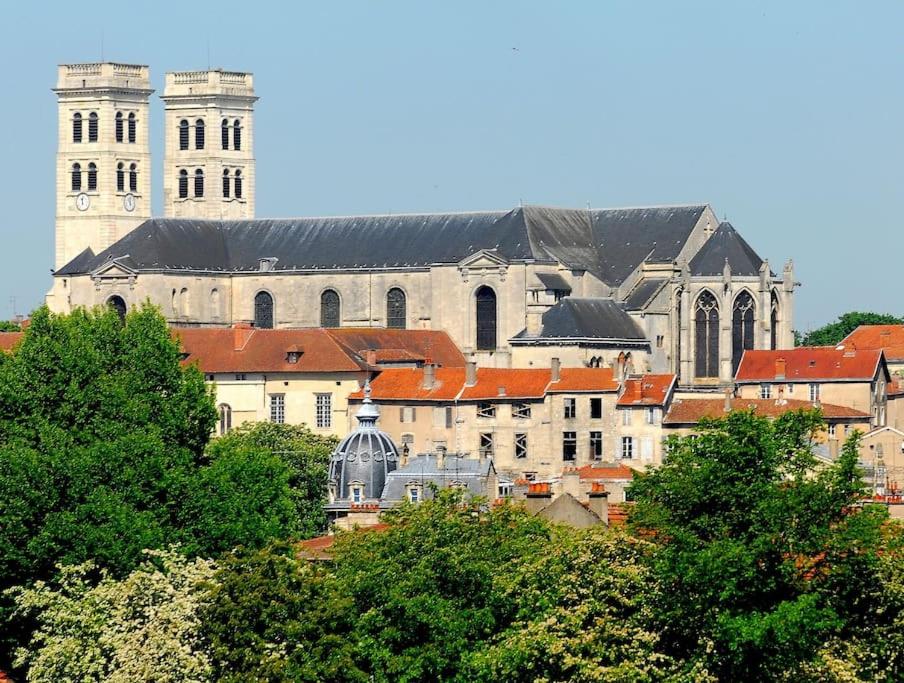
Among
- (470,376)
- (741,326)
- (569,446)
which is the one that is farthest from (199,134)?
(569,446)

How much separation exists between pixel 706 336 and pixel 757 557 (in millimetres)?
67653

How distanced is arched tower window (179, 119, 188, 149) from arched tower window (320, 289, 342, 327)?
22360 mm

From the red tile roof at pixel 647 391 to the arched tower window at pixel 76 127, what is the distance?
44.8 metres

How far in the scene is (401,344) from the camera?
11094 centimetres

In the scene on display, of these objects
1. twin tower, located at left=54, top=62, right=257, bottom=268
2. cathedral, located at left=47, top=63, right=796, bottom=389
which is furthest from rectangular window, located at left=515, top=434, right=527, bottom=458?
twin tower, located at left=54, top=62, right=257, bottom=268

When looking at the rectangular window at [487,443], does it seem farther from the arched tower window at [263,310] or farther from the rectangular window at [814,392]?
the arched tower window at [263,310]

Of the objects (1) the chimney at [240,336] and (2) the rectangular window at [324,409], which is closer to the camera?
(2) the rectangular window at [324,409]

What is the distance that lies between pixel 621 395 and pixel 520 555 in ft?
157

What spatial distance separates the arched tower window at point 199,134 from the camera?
140 m

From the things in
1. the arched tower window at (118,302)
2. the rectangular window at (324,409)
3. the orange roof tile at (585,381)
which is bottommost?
the rectangular window at (324,409)

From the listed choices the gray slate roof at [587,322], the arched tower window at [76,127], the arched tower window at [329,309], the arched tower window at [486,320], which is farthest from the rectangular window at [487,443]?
the arched tower window at [76,127]

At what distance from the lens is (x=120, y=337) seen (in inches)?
2896

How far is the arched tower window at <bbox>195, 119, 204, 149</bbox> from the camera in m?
140

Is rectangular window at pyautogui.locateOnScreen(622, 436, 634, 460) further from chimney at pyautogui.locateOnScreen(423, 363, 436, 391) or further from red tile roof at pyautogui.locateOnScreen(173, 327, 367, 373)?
red tile roof at pyautogui.locateOnScreen(173, 327, 367, 373)
